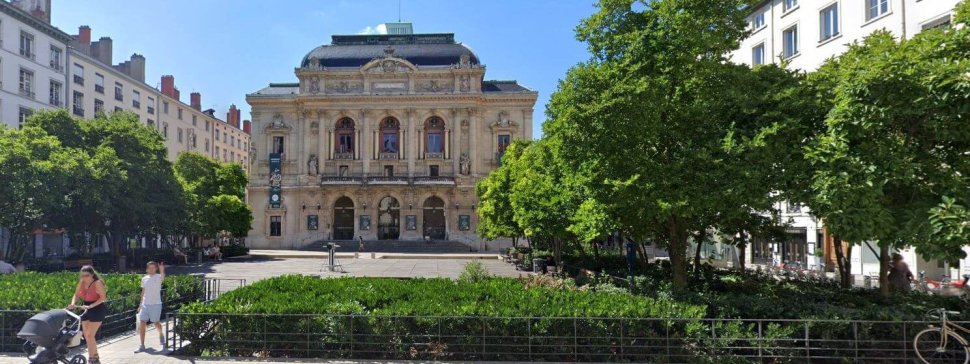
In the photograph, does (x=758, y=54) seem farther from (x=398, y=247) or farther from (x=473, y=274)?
(x=398, y=247)

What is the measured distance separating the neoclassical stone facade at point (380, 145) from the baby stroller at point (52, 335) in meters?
57.8

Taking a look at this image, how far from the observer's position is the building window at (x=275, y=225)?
70500mm

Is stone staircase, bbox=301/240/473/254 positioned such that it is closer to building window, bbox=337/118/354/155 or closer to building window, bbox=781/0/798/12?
building window, bbox=337/118/354/155

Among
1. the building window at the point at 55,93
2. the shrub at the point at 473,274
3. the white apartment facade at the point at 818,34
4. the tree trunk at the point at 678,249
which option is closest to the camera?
the tree trunk at the point at 678,249

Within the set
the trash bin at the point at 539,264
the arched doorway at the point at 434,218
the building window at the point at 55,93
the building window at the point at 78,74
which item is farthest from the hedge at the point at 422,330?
the arched doorway at the point at 434,218

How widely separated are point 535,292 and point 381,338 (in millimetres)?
4211

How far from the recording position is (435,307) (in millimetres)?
11938

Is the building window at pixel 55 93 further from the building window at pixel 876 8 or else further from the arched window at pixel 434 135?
the building window at pixel 876 8

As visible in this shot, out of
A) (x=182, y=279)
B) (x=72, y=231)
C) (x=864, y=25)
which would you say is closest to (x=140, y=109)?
(x=72, y=231)

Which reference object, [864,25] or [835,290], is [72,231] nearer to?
[835,290]

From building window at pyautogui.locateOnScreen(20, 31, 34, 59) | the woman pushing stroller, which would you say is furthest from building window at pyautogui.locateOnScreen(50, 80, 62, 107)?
the woman pushing stroller

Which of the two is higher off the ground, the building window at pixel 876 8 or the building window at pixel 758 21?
the building window at pixel 758 21

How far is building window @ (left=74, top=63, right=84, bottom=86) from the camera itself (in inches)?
2232

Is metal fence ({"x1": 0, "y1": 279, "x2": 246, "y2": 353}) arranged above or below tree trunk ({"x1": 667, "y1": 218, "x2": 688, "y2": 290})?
below
